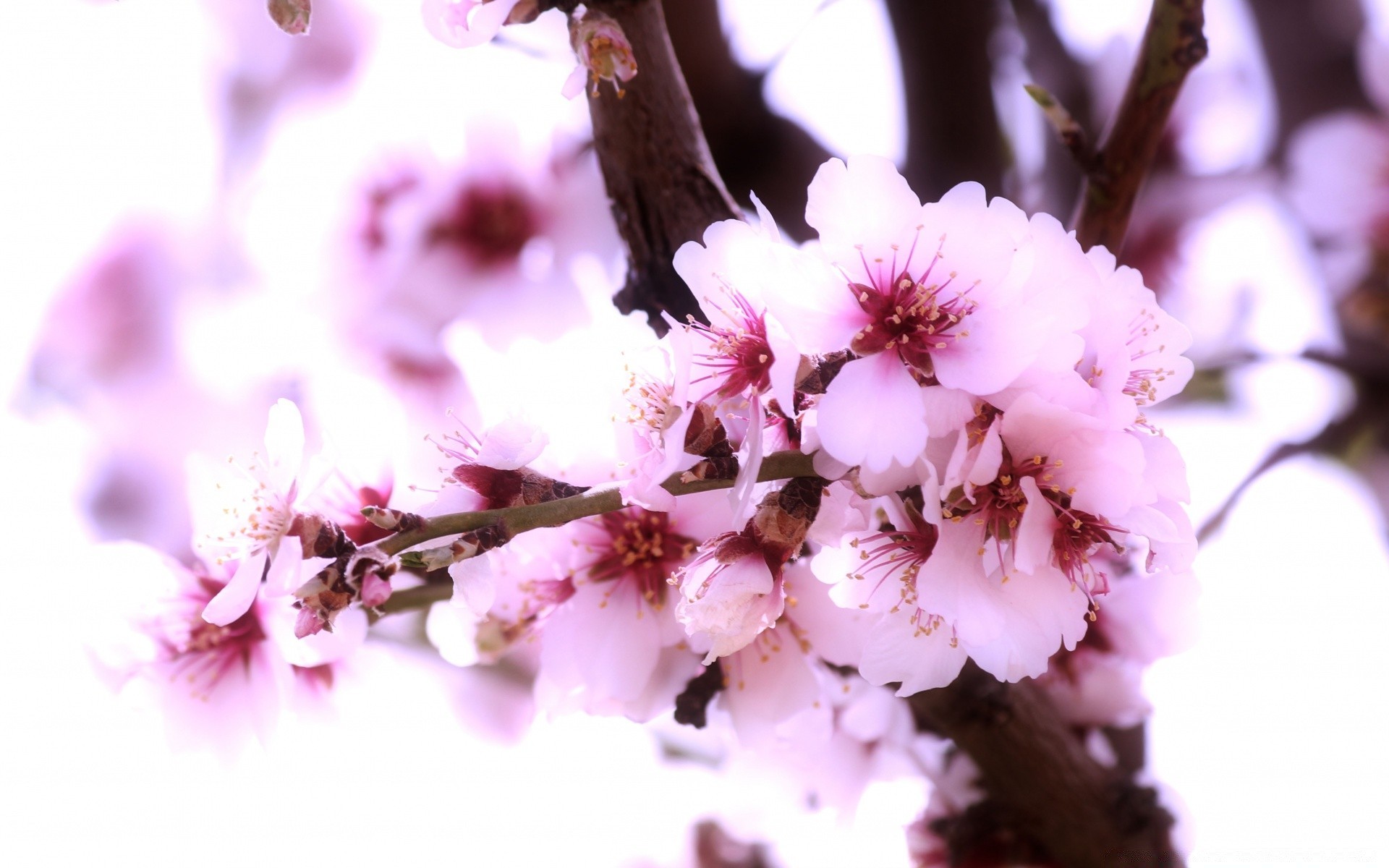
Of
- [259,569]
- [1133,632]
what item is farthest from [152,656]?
[1133,632]

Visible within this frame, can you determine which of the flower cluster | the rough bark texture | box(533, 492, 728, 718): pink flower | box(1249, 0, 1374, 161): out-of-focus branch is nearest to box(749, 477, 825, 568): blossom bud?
the flower cluster

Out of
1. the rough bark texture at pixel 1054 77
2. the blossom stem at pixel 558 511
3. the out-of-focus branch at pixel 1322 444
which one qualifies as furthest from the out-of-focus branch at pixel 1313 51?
the blossom stem at pixel 558 511

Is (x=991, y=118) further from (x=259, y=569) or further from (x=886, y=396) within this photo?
(x=259, y=569)

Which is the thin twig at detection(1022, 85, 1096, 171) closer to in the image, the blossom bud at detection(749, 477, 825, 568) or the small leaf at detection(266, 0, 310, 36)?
the blossom bud at detection(749, 477, 825, 568)

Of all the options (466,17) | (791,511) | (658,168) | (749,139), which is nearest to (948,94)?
(749,139)

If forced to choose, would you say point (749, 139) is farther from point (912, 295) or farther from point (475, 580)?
point (475, 580)
